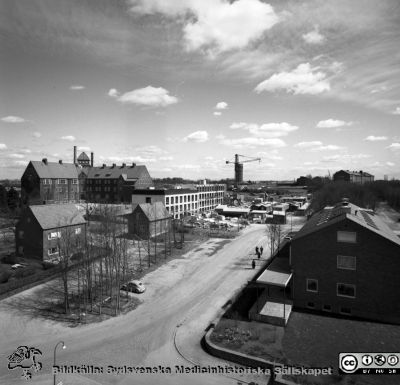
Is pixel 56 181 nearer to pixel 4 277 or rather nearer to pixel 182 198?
pixel 182 198

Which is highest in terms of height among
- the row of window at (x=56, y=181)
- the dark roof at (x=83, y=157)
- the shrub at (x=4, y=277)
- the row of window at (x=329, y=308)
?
the dark roof at (x=83, y=157)

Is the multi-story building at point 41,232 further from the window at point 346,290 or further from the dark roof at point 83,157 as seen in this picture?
the dark roof at point 83,157

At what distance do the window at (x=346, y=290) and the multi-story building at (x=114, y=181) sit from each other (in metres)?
87.2

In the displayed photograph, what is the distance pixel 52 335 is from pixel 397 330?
25.6 metres

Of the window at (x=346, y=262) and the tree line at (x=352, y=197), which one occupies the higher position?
the tree line at (x=352, y=197)

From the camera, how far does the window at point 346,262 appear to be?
973 inches

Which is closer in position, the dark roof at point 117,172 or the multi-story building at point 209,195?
the multi-story building at point 209,195

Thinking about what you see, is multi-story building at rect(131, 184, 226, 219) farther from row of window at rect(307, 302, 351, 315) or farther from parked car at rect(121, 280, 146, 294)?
row of window at rect(307, 302, 351, 315)

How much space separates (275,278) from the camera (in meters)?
26.6

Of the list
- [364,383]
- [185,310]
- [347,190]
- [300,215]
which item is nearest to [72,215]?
[185,310]

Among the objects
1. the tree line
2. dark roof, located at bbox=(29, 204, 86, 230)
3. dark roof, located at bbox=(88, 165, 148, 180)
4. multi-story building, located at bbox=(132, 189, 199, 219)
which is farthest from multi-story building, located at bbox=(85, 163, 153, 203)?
the tree line

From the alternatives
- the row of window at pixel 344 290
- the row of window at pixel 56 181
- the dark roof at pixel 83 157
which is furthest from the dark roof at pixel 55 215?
the dark roof at pixel 83 157

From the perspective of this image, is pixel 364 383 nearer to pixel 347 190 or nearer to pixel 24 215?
pixel 24 215

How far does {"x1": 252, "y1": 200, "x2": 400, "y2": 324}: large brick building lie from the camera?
23547 mm
